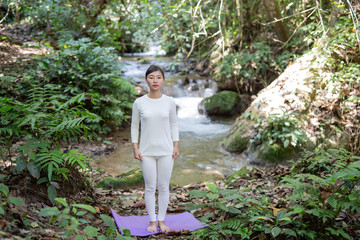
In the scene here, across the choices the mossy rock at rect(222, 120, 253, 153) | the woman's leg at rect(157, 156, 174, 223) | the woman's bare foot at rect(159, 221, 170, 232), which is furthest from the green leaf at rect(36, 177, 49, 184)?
the mossy rock at rect(222, 120, 253, 153)

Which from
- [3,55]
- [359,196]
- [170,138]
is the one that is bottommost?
[359,196]

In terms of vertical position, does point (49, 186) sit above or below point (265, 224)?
above

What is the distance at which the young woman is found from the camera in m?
3.38

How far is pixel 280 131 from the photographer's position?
7.08 meters

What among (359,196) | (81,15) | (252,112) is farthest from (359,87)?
(81,15)

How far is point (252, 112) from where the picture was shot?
26.2ft

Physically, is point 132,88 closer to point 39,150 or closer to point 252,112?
point 252,112

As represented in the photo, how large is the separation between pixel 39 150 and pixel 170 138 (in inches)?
55.5

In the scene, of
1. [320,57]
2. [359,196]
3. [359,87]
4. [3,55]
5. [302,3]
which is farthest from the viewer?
[302,3]

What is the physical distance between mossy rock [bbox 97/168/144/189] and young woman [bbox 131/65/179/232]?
1557mm

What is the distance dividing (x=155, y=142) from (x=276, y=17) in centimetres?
767

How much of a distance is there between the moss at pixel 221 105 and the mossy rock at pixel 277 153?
4494mm

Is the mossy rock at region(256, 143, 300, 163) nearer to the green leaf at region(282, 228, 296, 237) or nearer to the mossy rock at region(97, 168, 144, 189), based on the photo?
the mossy rock at region(97, 168, 144, 189)

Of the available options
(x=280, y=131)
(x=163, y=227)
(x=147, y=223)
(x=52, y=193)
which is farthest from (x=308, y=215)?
(x=280, y=131)
